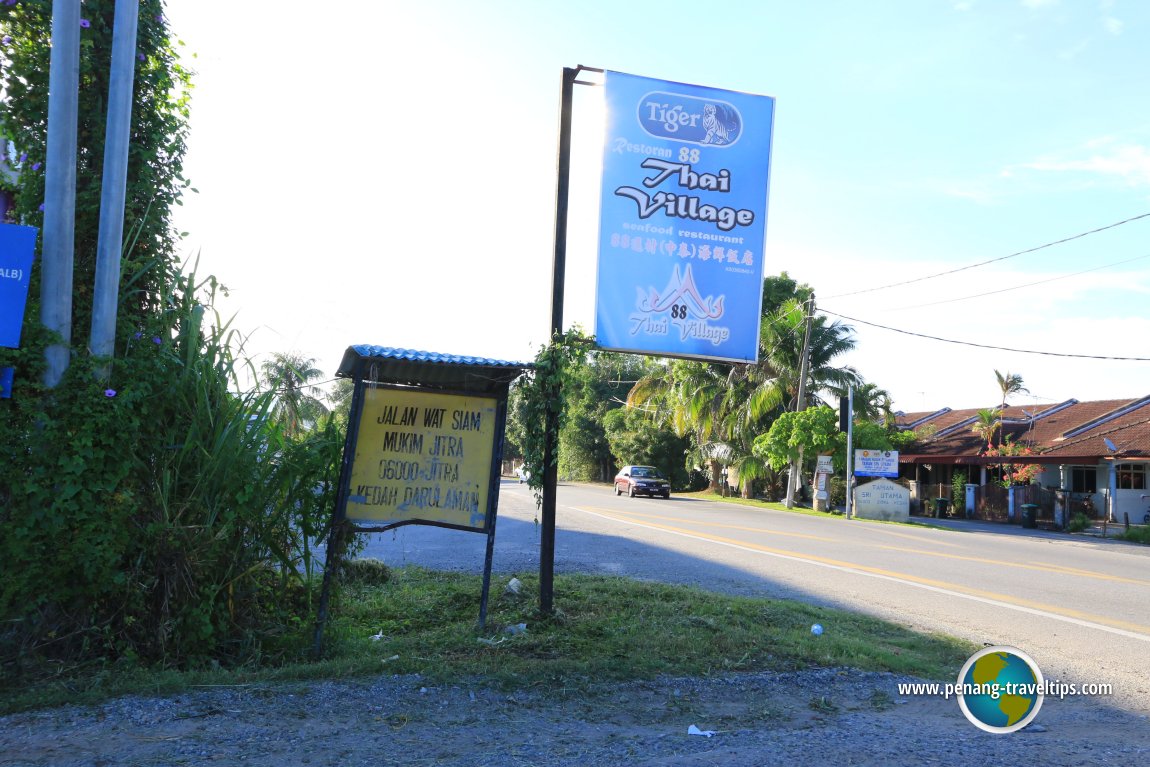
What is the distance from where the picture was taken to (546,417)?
691cm

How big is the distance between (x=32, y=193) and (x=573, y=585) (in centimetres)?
612

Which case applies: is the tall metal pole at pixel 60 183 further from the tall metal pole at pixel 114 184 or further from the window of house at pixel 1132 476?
the window of house at pixel 1132 476

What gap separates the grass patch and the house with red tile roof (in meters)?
24.7

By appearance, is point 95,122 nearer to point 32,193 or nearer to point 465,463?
point 32,193

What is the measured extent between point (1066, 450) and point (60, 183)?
33.7 m

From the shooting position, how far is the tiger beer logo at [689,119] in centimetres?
762

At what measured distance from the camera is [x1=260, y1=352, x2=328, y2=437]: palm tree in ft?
20.2

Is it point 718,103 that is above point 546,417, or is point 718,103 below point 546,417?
above

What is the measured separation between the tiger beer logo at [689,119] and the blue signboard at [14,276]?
499 centimetres

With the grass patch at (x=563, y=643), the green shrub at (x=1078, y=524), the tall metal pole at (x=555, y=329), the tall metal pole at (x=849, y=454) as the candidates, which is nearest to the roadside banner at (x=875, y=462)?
the tall metal pole at (x=849, y=454)

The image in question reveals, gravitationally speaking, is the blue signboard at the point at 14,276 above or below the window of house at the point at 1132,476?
above

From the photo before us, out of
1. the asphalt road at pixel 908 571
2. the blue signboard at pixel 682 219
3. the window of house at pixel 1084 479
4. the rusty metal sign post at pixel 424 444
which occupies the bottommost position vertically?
the asphalt road at pixel 908 571

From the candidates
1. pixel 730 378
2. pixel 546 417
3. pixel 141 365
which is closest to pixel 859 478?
pixel 730 378

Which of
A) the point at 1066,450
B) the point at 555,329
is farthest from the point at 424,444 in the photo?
the point at 1066,450
